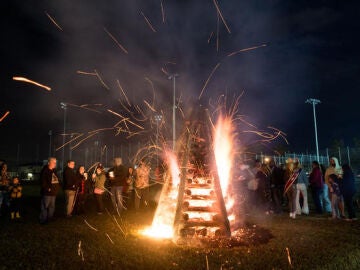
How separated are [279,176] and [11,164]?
1715 inches

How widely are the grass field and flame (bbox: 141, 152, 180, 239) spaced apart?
56cm

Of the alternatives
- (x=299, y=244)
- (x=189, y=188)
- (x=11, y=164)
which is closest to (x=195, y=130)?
(x=189, y=188)

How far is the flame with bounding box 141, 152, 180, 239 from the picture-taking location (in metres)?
8.39

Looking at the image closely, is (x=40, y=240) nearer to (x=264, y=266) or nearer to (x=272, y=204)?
(x=264, y=266)

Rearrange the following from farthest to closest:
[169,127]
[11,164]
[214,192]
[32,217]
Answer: [11,164] → [169,127] → [32,217] → [214,192]

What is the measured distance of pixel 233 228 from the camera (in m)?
8.58

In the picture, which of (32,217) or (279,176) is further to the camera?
(279,176)

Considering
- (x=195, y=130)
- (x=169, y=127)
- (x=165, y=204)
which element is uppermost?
(x=169, y=127)

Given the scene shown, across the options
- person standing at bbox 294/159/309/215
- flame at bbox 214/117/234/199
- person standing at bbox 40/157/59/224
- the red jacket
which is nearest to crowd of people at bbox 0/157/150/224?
person standing at bbox 40/157/59/224

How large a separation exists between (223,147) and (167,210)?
288cm

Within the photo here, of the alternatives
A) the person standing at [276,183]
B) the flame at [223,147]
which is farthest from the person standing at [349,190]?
the flame at [223,147]

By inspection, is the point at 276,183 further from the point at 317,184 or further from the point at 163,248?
the point at 163,248

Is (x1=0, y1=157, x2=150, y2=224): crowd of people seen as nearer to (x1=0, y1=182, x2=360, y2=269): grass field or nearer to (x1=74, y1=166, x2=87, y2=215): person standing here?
(x1=74, y1=166, x2=87, y2=215): person standing

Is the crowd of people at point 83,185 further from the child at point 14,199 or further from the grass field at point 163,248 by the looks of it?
the child at point 14,199
